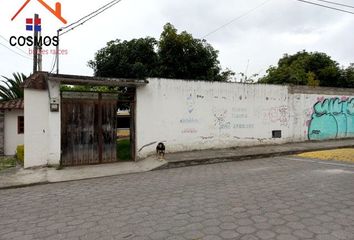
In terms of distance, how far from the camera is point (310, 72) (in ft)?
89.6

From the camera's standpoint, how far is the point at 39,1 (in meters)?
10.8

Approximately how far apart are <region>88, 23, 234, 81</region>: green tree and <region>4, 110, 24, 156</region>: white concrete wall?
6108 millimetres

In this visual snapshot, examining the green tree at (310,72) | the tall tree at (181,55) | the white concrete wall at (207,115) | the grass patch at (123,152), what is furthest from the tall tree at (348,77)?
the grass patch at (123,152)

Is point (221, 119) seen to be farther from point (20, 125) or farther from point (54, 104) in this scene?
point (20, 125)

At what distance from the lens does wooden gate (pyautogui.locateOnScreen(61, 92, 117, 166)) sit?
9531 millimetres

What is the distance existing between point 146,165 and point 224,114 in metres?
4.23

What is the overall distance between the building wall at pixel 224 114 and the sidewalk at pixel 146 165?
1.77 feet

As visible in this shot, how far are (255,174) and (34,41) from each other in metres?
11.0

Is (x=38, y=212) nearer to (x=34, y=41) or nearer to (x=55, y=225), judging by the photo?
(x=55, y=225)

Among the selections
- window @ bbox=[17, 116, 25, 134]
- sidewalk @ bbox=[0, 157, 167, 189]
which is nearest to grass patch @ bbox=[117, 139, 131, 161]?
sidewalk @ bbox=[0, 157, 167, 189]

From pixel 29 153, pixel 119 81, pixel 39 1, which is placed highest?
pixel 39 1

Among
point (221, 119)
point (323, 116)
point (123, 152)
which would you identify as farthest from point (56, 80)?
point (323, 116)

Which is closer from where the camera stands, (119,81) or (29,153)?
(29,153)

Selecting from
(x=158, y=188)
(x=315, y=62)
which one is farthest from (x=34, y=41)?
(x=315, y=62)
